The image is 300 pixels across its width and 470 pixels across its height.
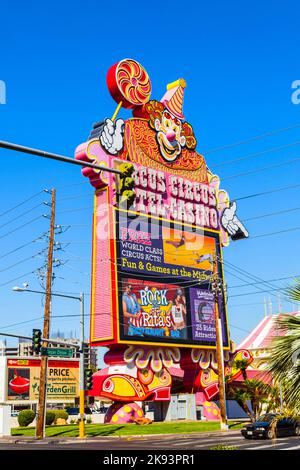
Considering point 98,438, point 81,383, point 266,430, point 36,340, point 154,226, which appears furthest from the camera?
point 154,226

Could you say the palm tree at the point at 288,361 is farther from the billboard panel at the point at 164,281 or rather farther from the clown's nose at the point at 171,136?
the clown's nose at the point at 171,136

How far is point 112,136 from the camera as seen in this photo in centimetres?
4984

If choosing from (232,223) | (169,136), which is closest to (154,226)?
(169,136)

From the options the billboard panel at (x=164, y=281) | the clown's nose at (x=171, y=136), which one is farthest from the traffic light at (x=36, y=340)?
the clown's nose at (x=171, y=136)

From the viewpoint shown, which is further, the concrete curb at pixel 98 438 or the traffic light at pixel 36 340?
the concrete curb at pixel 98 438

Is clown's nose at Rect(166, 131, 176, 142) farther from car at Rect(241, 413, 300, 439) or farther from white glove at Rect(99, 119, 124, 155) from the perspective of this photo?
car at Rect(241, 413, 300, 439)

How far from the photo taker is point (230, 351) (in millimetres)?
56812

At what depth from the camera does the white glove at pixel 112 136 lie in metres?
49.0

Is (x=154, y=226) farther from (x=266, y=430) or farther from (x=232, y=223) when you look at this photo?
(x=266, y=430)

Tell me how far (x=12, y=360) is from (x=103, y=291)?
29.4m

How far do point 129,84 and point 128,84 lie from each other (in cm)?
13

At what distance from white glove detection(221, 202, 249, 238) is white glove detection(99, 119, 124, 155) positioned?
14680 mm

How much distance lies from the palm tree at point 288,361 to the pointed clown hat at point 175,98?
46550 mm

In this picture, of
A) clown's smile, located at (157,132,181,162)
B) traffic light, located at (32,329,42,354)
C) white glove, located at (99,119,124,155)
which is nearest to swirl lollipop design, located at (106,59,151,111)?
white glove, located at (99,119,124,155)
